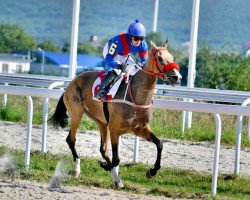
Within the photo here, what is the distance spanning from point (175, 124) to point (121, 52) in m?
5.50

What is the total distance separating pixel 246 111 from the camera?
10.7m

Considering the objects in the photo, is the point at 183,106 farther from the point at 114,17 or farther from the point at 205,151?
the point at 114,17

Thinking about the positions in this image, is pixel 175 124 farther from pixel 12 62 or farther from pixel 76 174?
pixel 12 62

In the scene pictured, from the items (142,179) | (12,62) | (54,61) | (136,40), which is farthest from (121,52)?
(54,61)

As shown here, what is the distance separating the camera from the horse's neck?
1045cm

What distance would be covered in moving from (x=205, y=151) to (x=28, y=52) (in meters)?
45.4

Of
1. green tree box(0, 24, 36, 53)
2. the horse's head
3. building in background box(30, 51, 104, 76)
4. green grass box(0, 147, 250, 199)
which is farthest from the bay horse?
building in background box(30, 51, 104, 76)

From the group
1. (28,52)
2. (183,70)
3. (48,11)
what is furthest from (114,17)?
(183,70)

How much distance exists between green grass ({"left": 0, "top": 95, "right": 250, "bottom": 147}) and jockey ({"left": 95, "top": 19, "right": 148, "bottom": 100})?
4059 mm

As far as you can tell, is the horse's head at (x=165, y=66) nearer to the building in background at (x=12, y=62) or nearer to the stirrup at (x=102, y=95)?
the stirrup at (x=102, y=95)

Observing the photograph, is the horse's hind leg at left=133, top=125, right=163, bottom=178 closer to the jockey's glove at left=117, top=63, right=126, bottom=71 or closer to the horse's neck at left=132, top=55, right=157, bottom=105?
the horse's neck at left=132, top=55, right=157, bottom=105

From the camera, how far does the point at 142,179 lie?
11.6 meters

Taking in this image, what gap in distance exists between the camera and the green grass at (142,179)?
1066cm

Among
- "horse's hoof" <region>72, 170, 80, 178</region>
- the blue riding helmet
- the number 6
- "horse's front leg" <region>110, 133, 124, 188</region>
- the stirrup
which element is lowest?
"horse's hoof" <region>72, 170, 80, 178</region>
